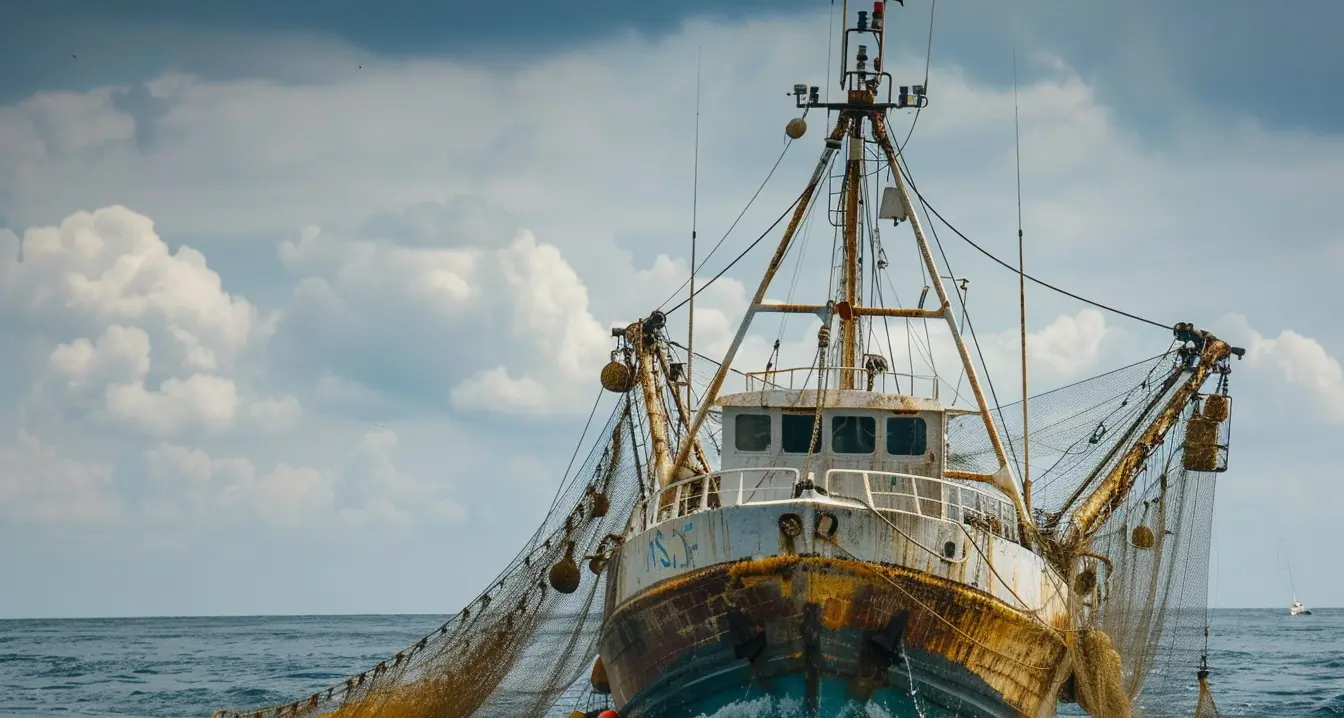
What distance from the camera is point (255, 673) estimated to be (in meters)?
62.2

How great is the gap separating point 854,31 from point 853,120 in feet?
5.09

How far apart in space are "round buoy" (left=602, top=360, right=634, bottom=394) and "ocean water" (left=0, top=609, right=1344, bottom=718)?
9026 mm

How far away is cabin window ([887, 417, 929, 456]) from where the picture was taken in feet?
83.6

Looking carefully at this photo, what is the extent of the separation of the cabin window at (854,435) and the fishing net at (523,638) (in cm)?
408

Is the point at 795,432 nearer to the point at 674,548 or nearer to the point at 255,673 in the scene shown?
the point at 674,548

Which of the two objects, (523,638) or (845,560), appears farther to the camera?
(523,638)

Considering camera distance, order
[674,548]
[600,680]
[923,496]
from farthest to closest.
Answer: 1. [600,680]
2. [923,496]
3. [674,548]

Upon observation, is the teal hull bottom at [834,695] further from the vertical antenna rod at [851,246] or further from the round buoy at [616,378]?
the round buoy at [616,378]

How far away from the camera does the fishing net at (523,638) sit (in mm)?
27875

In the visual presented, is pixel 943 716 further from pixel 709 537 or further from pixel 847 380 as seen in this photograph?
pixel 847 380

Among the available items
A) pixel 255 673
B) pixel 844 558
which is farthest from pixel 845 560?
pixel 255 673

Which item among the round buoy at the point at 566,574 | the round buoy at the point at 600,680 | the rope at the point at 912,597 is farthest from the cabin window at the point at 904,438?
the round buoy at the point at 600,680

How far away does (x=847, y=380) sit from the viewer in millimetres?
27812

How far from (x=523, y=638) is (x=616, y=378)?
503cm
